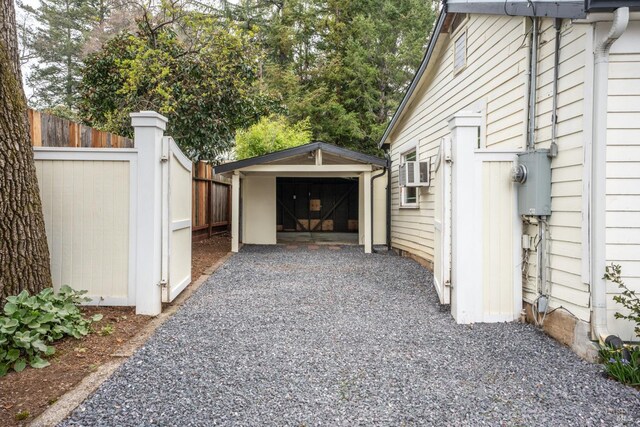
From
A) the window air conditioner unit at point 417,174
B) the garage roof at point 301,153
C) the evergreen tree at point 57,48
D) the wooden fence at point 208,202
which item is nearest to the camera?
the window air conditioner unit at point 417,174

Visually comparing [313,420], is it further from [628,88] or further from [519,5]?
[519,5]

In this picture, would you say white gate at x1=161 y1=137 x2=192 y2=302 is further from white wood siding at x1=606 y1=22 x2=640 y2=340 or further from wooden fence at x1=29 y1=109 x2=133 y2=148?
white wood siding at x1=606 y1=22 x2=640 y2=340

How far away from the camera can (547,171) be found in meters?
3.44

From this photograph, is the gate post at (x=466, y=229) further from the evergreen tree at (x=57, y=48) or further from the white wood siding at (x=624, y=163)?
the evergreen tree at (x=57, y=48)

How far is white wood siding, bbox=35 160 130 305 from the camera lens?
381 centimetres

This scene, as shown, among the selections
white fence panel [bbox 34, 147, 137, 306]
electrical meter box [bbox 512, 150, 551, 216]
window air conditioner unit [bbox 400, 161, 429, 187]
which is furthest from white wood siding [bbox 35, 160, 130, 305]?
window air conditioner unit [bbox 400, 161, 429, 187]

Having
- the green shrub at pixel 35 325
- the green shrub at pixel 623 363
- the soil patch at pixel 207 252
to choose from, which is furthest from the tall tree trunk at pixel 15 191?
the green shrub at pixel 623 363

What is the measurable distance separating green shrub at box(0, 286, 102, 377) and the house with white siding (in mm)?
3304

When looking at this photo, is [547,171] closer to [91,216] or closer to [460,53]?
[460,53]

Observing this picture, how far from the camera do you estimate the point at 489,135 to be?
16.3 feet

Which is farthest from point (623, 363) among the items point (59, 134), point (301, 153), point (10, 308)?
point (301, 153)

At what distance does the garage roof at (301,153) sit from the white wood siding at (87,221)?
16.3 feet

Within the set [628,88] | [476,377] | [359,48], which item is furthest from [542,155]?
[359,48]

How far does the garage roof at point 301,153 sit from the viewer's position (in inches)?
335
